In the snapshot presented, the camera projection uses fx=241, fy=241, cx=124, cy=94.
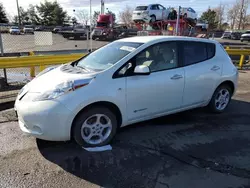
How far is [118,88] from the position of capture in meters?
3.60

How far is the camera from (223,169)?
→ 3172mm

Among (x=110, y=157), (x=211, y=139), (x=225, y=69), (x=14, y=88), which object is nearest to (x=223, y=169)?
(x=211, y=139)

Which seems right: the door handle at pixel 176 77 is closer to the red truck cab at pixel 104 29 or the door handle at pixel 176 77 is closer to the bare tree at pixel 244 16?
the red truck cab at pixel 104 29

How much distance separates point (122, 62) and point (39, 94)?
1.30 metres

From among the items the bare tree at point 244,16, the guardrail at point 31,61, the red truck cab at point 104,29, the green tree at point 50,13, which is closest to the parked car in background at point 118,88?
the guardrail at point 31,61

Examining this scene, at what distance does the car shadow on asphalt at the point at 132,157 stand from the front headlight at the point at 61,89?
0.84 metres

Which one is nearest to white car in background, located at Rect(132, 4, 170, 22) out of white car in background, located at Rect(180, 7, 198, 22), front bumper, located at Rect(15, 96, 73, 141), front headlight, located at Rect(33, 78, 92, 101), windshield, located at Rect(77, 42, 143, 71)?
white car in background, located at Rect(180, 7, 198, 22)

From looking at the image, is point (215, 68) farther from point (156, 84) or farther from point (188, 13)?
point (188, 13)

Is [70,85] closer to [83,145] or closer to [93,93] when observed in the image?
[93,93]

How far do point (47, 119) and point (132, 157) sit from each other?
1283 millimetres

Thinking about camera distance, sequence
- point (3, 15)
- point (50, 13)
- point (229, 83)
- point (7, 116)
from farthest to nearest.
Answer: point (50, 13) < point (3, 15) < point (229, 83) < point (7, 116)

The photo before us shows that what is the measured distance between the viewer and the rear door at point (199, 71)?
448 centimetres

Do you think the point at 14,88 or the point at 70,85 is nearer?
the point at 70,85

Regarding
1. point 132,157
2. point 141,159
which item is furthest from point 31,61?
point 141,159
